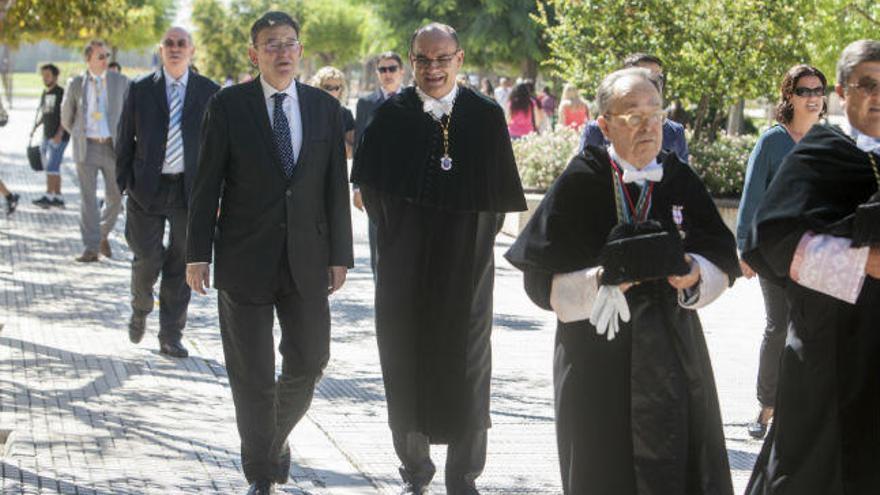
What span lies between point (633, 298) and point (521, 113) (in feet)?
61.5

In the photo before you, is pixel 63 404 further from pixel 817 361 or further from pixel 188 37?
pixel 817 361

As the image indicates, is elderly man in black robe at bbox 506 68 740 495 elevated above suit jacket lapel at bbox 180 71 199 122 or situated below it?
below

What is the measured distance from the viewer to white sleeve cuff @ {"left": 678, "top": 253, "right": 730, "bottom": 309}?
197 inches

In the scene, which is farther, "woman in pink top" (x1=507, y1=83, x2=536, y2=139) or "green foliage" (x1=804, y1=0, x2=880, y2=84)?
"woman in pink top" (x1=507, y1=83, x2=536, y2=139)

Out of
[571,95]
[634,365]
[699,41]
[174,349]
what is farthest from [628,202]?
[571,95]

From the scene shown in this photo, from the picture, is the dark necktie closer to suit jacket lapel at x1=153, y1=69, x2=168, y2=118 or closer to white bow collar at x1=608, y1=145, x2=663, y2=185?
white bow collar at x1=608, y1=145, x2=663, y2=185

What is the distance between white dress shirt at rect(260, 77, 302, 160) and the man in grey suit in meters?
8.08

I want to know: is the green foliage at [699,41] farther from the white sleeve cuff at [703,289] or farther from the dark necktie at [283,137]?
the white sleeve cuff at [703,289]

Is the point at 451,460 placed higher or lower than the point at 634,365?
lower

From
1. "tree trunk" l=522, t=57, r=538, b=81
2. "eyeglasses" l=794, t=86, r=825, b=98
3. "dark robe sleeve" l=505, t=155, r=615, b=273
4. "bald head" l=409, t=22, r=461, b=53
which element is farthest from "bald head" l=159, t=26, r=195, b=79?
"tree trunk" l=522, t=57, r=538, b=81

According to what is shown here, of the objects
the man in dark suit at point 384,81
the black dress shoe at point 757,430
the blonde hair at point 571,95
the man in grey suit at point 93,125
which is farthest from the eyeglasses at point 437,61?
the blonde hair at point 571,95

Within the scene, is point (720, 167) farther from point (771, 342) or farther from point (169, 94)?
point (771, 342)

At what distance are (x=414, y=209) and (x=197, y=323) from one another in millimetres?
5241

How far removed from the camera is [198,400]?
892 centimetres
